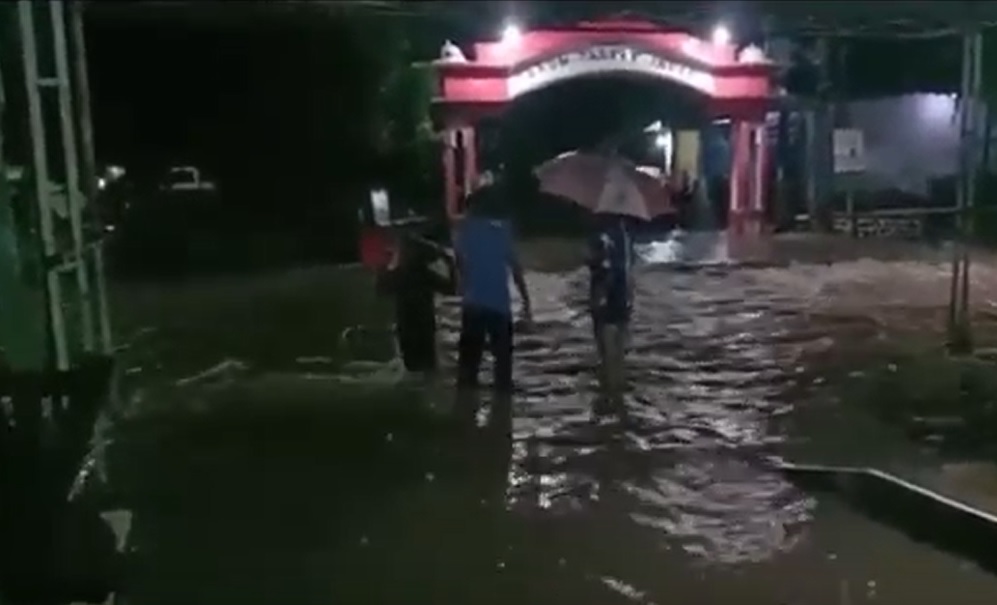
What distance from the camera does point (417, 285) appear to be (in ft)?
32.3

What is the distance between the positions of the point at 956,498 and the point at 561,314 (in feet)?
25.1

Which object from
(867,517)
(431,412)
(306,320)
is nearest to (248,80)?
(306,320)

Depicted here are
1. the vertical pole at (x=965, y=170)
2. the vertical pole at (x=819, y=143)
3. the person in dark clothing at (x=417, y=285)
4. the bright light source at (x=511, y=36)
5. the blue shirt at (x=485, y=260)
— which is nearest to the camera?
the blue shirt at (x=485, y=260)

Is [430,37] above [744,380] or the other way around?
above

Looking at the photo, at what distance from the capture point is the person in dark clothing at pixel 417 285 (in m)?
9.73

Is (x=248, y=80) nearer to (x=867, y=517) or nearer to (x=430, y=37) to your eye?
(x=430, y=37)

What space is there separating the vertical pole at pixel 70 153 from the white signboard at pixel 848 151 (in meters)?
18.0

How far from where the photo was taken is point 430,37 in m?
19.2

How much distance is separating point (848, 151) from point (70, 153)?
18.6 meters

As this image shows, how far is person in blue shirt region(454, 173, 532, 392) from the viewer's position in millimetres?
8305

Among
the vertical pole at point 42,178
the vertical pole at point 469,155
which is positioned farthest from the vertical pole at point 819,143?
the vertical pole at point 42,178

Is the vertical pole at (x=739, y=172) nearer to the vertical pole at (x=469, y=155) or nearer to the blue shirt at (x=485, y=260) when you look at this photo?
the vertical pole at (x=469, y=155)

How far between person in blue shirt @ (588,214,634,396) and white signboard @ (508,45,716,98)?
10.2 meters

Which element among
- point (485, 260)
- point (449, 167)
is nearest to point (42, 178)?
point (485, 260)
